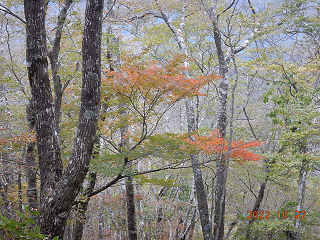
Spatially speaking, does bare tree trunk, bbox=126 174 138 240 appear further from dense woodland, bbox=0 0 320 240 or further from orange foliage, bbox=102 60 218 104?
orange foliage, bbox=102 60 218 104

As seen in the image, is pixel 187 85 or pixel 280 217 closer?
pixel 187 85

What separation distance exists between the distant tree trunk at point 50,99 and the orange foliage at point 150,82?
1.33 metres

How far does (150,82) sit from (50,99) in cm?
182

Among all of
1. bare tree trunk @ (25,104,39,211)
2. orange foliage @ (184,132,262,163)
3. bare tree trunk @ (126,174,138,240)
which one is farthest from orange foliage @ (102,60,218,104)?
bare tree trunk @ (126,174,138,240)

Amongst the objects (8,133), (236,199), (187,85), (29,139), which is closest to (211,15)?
(187,85)

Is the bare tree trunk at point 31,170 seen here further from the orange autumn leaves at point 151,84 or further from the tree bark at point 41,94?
the tree bark at point 41,94

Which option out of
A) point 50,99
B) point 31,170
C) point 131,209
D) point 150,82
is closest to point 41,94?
point 50,99

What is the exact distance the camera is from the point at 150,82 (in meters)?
4.47

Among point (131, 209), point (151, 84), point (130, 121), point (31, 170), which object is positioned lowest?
point (131, 209)

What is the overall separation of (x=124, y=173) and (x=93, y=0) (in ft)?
9.04

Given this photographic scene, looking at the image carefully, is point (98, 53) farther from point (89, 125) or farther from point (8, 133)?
point (8, 133)

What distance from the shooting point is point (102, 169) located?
4.40m

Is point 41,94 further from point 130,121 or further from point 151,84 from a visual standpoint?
point 130,121

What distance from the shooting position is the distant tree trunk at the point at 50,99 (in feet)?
10.2
